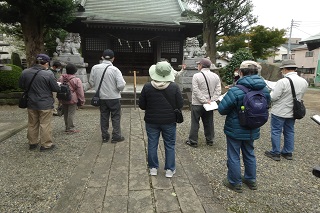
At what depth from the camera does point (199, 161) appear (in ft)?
13.3

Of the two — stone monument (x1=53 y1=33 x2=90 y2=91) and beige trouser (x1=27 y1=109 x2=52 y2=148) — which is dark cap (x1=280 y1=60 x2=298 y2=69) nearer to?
beige trouser (x1=27 y1=109 x2=52 y2=148)

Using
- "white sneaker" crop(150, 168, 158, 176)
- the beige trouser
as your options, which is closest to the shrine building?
the beige trouser

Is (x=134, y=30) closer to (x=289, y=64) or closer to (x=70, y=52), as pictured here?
(x=70, y=52)

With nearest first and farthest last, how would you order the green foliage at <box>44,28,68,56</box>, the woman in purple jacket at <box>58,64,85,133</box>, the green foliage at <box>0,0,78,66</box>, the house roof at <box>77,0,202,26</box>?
the woman in purple jacket at <box>58,64,85,133</box> < the green foliage at <box>0,0,78,66</box> < the house roof at <box>77,0,202,26</box> < the green foliage at <box>44,28,68,56</box>

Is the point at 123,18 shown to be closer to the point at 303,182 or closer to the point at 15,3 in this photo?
the point at 15,3

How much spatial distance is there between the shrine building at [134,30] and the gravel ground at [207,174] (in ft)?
24.9

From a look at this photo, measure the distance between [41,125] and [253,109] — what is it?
3.73m

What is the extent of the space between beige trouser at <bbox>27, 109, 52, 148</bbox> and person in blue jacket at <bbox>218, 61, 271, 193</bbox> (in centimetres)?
325

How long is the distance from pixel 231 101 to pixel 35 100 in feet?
11.3

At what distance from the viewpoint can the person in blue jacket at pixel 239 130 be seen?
9.38 ft

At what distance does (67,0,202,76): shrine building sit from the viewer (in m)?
11.4

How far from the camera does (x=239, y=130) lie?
2.93m

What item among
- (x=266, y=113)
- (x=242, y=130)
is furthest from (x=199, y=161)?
(x=266, y=113)

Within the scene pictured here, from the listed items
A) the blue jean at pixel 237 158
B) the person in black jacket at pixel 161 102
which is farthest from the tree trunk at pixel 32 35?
the blue jean at pixel 237 158
